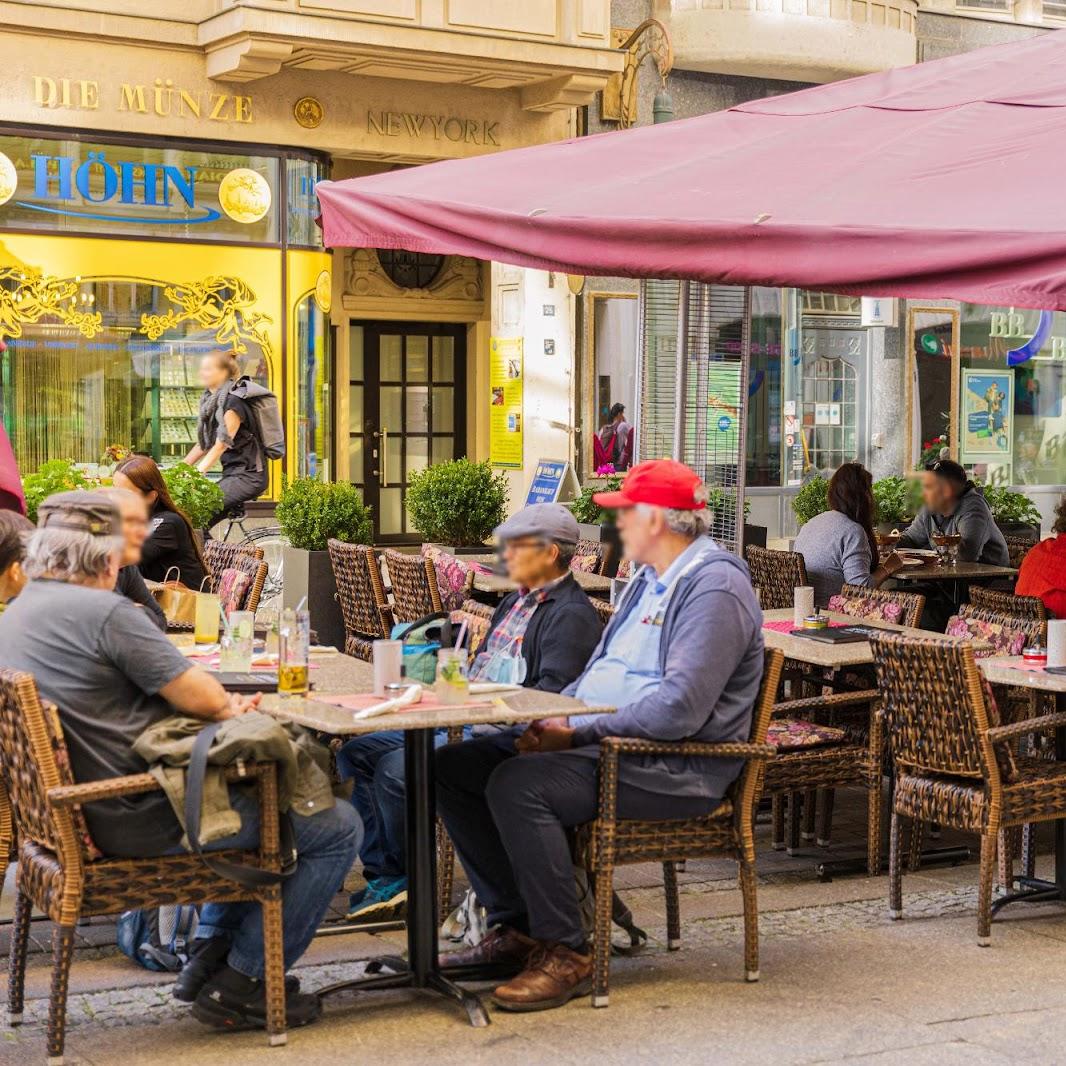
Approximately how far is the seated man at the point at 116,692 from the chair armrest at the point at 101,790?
0.07 m

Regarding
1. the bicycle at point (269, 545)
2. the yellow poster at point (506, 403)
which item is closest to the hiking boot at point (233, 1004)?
the bicycle at point (269, 545)

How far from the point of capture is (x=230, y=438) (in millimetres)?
13695

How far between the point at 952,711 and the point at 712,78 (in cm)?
1545

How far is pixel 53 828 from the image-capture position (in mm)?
5238

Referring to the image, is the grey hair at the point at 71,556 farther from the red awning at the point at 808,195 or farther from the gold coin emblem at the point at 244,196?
the gold coin emblem at the point at 244,196

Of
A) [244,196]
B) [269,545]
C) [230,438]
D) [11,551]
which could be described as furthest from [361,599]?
[244,196]

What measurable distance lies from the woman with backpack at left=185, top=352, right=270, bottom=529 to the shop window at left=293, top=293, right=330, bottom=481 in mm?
3445

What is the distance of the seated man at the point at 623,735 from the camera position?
5.86 metres

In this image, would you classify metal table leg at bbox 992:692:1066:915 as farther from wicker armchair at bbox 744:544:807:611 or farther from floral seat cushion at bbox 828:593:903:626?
wicker armchair at bbox 744:544:807:611

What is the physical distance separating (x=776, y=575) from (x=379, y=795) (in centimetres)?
408

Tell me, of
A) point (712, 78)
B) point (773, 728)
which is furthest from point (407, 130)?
point (773, 728)

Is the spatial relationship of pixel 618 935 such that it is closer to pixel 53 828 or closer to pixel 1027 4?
pixel 53 828

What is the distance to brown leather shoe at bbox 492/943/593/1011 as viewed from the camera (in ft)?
18.9

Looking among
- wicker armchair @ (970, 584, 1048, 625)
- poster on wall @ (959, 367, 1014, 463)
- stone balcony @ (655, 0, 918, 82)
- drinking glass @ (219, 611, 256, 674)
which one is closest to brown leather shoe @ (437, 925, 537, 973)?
drinking glass @ (219, 611, 256, 674)
